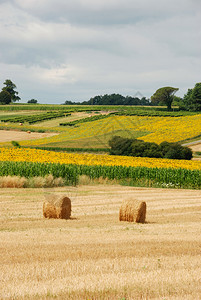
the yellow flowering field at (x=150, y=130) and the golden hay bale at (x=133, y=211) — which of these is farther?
the yellow flowering field at (x=150, y=130)

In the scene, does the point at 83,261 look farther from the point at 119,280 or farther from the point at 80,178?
the point at 80,178

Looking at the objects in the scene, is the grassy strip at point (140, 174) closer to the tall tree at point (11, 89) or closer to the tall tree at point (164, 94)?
the tall tree at point (164, 94)

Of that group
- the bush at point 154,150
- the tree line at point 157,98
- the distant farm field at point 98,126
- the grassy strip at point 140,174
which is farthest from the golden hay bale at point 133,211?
the tree line at point 157,98

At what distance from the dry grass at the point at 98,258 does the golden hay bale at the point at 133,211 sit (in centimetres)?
35

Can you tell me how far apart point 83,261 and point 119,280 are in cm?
127

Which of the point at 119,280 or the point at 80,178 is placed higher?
the point at 119,280

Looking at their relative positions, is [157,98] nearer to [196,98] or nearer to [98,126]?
[196,98]

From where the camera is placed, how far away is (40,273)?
7.44 m

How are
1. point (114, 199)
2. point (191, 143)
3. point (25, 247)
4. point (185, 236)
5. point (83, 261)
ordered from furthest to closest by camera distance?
point (191, 143)
point (114, 199)
point (185, 236)
point (25, 247)
point (83, 261)

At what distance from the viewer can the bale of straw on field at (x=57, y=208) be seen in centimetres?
1483

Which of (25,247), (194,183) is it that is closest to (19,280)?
(25,247)

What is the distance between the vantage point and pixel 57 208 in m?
14.9

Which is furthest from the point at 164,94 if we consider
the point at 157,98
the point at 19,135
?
the point at 19,135

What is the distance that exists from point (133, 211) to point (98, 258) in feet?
19.4
